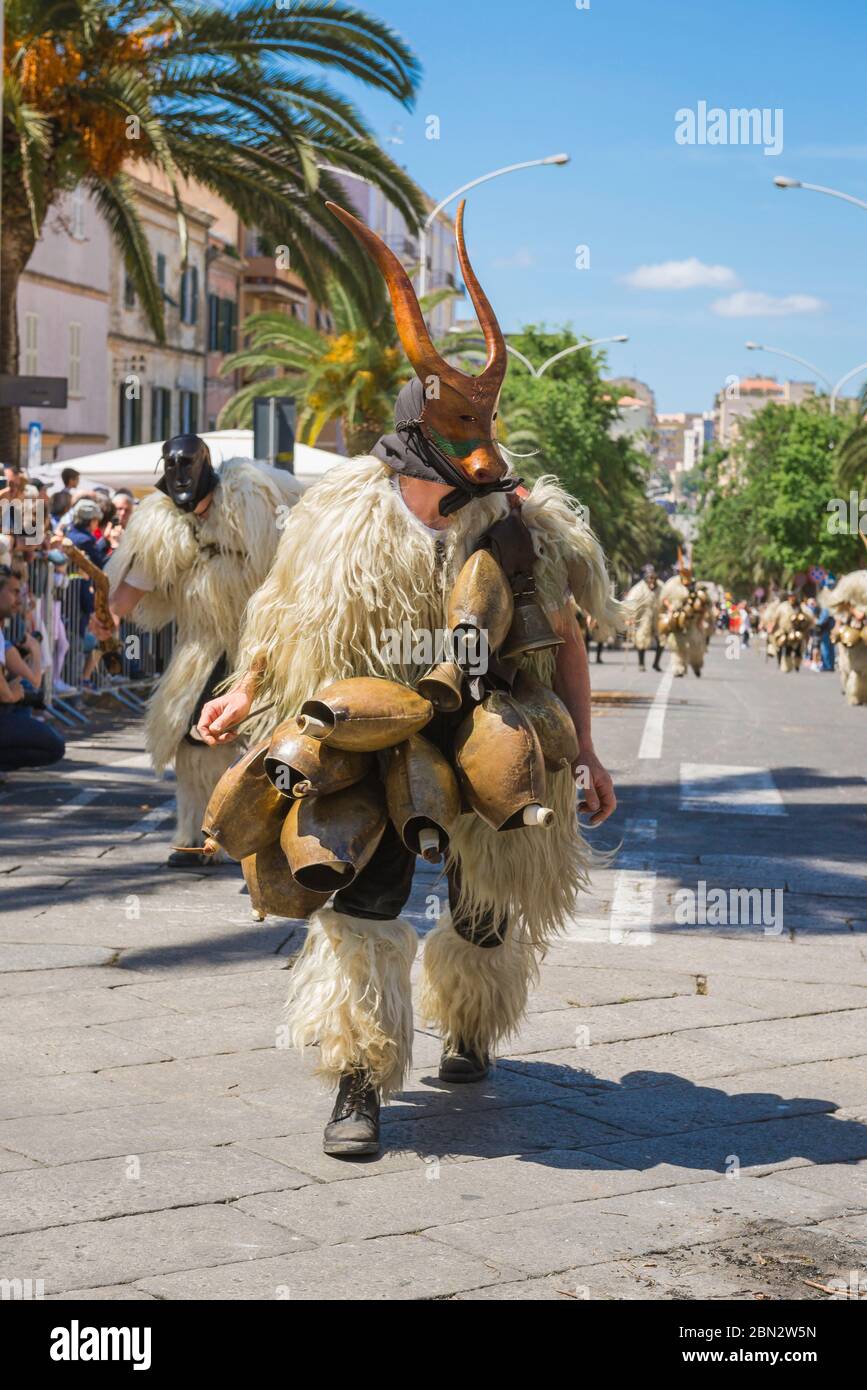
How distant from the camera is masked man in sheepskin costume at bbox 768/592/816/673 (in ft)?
113

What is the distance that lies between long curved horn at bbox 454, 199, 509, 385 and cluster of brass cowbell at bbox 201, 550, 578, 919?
48 cm

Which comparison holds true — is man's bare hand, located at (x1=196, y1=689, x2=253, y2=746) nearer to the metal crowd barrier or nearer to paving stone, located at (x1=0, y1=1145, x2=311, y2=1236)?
paving stone, located at (x1=0, y1=1145, x2=311, y2=1236)

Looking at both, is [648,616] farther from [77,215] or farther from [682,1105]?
[682,1105]

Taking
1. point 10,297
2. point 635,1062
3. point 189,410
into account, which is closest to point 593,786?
point 635,1062

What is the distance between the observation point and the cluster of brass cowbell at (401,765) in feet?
14.2

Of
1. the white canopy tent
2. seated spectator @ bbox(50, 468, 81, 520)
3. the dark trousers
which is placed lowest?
the dark trousers

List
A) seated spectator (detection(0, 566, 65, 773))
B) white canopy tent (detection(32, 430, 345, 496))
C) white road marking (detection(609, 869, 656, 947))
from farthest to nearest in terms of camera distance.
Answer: white canopy tent (detection(32, 430, 345, 496)) → seated spectator (detection(0, 566, 65, 773)) → white road marking (detection(609, 869, 656, 947))

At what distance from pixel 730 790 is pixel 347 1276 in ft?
29.4

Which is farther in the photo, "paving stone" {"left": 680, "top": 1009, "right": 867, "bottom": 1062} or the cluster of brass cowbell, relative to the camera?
"paving stone" {"left": 680, "top": 1009, "right": 867, "bottom": 1062}

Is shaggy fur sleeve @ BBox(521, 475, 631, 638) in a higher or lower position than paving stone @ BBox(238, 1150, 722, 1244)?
higher

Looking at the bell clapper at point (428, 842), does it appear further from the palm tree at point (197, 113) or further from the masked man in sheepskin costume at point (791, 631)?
the masked man in sheepskin costume at point (791, 631)

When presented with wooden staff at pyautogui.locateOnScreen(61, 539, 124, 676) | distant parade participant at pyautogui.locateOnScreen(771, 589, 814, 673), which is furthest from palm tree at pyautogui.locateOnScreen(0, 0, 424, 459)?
distant parade participant at pyautogui.locateOnScreen(771, 589, 814, 673)

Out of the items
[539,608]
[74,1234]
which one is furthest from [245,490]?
[74,1234]

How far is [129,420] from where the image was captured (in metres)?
48.9
